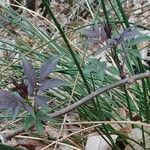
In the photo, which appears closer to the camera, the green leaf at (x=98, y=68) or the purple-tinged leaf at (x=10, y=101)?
the purple-tinged leaf at (x=10, y=101)

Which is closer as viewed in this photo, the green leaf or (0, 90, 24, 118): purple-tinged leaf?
(0, 90, 24, 118): purple-tinged leaf

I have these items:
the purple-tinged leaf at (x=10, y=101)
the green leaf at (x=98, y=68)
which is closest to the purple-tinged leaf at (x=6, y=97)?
the purple-tinged leaf at (x=10, y=101)

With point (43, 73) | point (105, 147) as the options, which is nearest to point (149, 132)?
point (105, 147)

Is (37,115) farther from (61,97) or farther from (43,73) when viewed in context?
(61,97)

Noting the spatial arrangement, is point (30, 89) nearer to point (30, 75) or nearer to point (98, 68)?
point (30, 75)

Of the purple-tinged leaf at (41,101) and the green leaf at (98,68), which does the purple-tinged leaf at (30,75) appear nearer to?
the purple-tinged leaf at (41,101)

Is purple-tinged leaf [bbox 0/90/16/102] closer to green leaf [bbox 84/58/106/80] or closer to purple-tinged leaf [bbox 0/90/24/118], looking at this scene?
purple-tinged leaf [bbox 0/90/24/118]

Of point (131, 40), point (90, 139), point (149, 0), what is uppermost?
point (131, 40)

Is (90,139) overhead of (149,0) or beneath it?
overhead

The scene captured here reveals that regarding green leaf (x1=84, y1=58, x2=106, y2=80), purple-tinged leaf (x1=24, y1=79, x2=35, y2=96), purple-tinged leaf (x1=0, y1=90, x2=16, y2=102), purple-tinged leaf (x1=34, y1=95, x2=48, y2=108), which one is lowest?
green leaf (x1=84, y1=58, x2=106, y2=80)

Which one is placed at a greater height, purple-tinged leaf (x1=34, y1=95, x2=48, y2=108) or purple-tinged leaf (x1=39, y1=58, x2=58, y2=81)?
purple-tinged leaf (x1=39, y1=58, x2=58, y2=81)

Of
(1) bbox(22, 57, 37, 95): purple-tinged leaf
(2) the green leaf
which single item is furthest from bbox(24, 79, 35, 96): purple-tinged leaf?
(2) the green leaf
